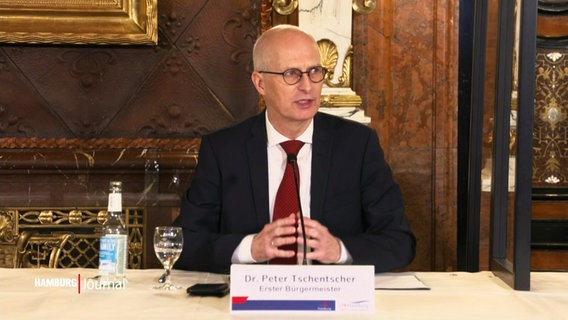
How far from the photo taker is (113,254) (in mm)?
2221

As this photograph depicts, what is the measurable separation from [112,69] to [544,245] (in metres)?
2.50

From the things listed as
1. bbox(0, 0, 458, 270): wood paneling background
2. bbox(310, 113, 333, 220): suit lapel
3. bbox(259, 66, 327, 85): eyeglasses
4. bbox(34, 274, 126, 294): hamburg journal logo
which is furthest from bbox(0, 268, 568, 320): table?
bbox(0, 0, 458, 270): wood paneling background

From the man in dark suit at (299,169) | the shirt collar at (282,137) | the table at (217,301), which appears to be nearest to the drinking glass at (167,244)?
the table at (217,301)

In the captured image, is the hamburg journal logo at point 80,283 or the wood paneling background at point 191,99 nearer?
the hamburg journal logo at point 80,283

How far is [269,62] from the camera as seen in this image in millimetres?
2803

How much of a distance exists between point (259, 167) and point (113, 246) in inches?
27.7

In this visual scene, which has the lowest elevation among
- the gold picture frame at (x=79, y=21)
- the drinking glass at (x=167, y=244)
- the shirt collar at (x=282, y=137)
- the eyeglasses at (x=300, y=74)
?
the drinking glass at (x=167, y=244)

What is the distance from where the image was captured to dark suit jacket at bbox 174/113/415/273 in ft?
9.09

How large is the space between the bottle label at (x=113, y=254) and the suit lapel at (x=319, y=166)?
711mm

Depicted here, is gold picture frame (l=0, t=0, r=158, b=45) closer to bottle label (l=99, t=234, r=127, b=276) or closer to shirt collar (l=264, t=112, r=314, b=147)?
shirt collar (l=264, t=112, r=314, b=147)

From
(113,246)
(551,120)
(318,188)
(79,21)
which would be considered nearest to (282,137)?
(318,188)

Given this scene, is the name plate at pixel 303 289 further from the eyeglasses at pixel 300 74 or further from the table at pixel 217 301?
the eyeglasses at pixel 300 74

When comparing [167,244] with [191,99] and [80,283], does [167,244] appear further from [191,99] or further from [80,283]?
[191,99]

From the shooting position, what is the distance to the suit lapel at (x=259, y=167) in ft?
→ 9.07
